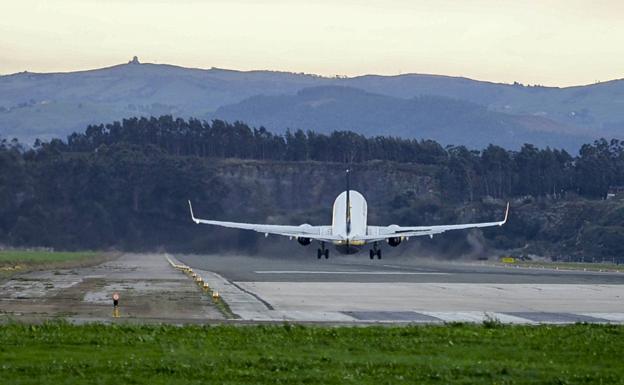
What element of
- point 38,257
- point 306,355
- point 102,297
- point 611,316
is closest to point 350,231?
point 38,257

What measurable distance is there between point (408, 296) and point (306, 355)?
33.8 m

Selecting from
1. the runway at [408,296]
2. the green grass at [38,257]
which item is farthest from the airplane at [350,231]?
the green grass at [38,257]

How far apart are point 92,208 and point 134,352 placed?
130 meters

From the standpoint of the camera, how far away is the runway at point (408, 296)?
51.2 m

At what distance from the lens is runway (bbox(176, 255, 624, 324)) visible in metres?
51.2

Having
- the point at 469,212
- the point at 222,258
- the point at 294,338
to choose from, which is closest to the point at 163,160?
the point at 469,212

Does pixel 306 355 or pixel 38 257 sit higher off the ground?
pixel 306 355

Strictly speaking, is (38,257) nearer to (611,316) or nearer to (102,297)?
(102,297)

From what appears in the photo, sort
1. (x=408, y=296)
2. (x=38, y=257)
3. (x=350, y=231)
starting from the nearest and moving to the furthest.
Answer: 1. (x=408, y=296)
2. (x=350, y=231)
3. (x=38, y=257)

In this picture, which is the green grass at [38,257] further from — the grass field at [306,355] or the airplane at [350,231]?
the grass field at [306,355]

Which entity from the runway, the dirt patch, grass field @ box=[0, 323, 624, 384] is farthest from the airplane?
grass field @ box=[0, 323, 624, 384]

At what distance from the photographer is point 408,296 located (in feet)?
217

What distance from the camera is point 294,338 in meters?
36.6

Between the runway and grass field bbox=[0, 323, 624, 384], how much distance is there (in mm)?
9676
